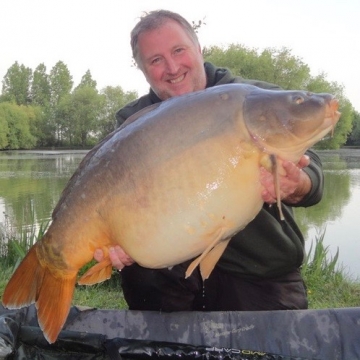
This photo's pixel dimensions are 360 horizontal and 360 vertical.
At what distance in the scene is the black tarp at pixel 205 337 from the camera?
165 centimetres

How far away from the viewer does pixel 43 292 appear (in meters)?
1.37

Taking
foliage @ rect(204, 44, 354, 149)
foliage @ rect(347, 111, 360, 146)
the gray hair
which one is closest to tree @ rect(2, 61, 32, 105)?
foliage @ rect(204, 44, 354, 149)

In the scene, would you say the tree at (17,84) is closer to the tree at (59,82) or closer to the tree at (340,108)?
the tree at (59,82)

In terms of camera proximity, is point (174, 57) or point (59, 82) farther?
point (59, 82)

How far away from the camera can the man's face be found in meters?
2.01

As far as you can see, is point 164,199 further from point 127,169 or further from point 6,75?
point 6,75

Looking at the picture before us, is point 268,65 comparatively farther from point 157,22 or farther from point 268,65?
point 157,22

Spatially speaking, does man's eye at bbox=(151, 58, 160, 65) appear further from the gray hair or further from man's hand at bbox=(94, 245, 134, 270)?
man's hand at bbox=(94, 245, 134, 270)

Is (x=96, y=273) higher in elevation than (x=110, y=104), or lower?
lower

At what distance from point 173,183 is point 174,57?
0.95 meters

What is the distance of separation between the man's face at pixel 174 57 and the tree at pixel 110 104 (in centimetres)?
3098

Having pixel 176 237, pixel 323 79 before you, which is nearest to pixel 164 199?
pixel 176 237

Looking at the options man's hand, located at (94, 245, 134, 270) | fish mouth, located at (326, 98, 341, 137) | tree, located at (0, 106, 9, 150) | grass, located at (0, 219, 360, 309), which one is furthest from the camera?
tree, located at (0, 106, 9, 150)

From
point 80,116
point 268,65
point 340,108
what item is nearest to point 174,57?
point 268,65
